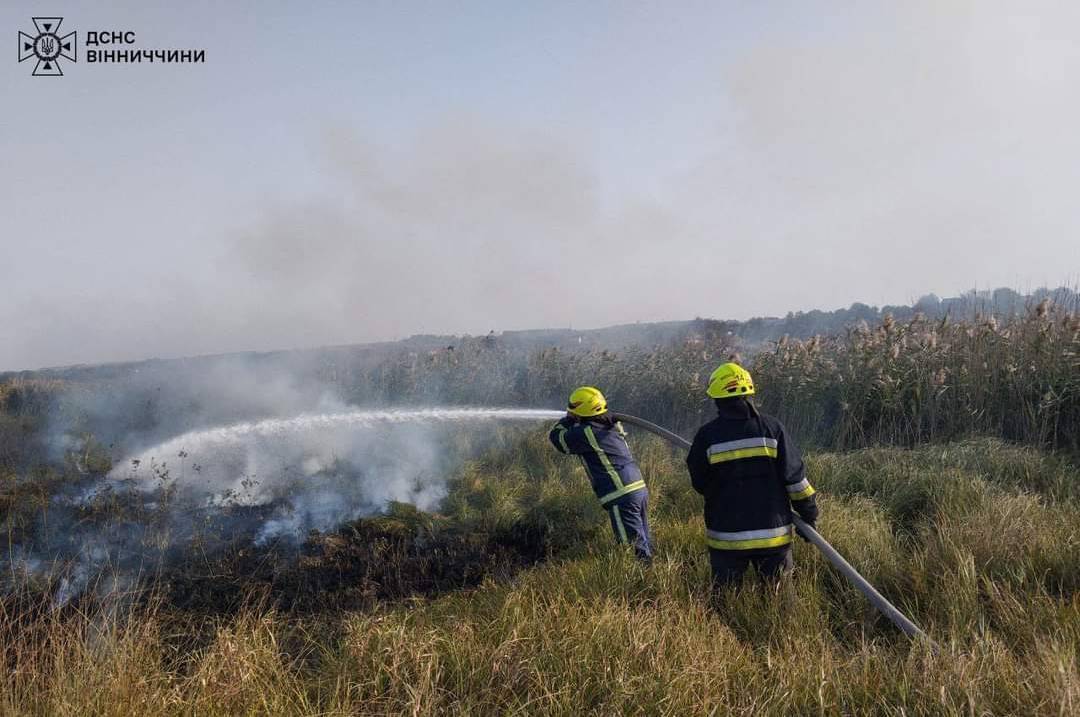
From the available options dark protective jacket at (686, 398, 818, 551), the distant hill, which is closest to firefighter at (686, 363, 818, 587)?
dark protective jacket at (686, 398, 818, 551)

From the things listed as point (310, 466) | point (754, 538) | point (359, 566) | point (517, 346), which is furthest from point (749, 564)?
point (517, 346)

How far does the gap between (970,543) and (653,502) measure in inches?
116

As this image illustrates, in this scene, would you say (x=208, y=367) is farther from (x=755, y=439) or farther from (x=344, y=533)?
(x=755, y=439)

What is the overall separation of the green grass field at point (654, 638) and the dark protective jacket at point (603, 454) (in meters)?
0.54

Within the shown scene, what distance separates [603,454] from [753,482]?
1536mm

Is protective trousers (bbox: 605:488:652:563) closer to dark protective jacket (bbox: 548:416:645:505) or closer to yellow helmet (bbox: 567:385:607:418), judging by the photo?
dark protective jacket (bbox: 548:416:645:505)

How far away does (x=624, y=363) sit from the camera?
40.9ft

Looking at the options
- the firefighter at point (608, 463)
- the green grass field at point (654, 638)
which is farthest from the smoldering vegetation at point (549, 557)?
the firefighter at point (608, 463)

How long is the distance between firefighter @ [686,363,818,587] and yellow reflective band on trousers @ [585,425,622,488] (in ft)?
3.78

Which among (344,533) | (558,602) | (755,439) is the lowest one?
(344,533)

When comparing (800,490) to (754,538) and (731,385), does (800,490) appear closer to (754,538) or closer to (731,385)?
(754,538)

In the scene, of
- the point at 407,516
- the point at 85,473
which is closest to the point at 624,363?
the point at 407,516

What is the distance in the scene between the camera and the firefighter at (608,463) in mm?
5219

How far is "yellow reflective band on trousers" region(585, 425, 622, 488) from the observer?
209 inches
